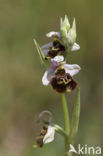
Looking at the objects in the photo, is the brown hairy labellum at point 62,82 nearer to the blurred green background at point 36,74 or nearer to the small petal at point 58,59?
the small petal at point 58,59

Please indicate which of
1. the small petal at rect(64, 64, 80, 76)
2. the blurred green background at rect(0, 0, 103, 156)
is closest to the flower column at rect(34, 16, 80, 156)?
the small petal at rect(64, 64, 80, 76)

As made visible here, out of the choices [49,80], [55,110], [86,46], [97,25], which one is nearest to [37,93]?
[55,110]

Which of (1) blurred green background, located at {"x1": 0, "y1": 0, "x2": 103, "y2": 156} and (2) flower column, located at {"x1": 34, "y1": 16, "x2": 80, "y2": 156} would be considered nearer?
(2) flower column, located at {"x1": 34, "y1": 16, "x2": 80, "y2": 156}

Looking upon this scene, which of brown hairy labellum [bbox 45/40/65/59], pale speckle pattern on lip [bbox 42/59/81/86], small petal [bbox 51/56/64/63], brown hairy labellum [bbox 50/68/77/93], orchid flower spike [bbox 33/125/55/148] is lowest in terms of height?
orchid flower spike [bbox 33/125/55/148]

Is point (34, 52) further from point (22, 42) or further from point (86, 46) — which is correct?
point (86, 46)

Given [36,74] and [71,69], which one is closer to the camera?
[71,69]

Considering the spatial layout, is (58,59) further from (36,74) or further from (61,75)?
(36,74)

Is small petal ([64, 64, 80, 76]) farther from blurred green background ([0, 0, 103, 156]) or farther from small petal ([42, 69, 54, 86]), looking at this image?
blurred green background ([0, 0, 103, 156])

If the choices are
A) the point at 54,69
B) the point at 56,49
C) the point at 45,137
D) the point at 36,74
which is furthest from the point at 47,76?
the point at 36,74
